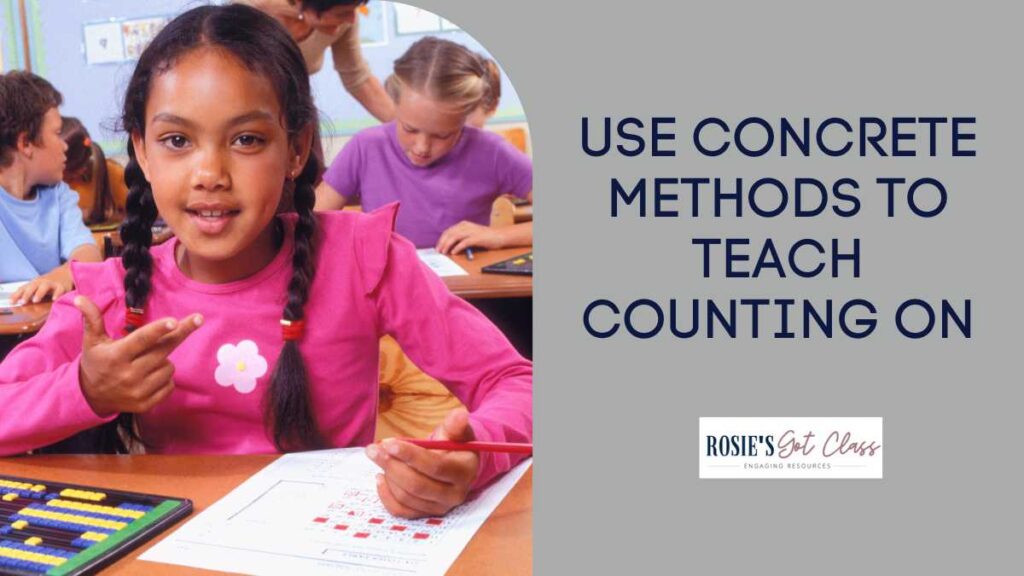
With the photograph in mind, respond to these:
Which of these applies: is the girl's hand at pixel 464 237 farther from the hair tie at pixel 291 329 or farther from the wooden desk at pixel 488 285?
the hair tie at pixel 291 329

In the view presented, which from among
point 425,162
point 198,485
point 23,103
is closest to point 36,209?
point 23,103

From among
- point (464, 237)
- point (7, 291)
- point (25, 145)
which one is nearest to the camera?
point (25, 145)

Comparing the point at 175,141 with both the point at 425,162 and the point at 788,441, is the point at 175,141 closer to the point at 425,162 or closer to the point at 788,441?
the point at 788,441

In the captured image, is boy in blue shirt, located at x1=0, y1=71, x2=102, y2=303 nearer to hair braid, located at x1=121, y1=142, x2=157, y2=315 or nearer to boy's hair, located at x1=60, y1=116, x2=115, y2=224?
boy's hair, located at x1=60, y1=116, x2=115, y2=224

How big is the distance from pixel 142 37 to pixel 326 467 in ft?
1.76

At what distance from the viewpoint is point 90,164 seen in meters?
1.46

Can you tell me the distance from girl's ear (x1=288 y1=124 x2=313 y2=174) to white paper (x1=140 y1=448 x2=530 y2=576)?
342mm

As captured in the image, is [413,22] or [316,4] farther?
[316,4]

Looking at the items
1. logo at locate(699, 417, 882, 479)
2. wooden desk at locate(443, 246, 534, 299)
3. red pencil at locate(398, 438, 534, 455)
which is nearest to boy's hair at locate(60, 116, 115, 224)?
wooden desk at locate(443, 246, 534, 299)

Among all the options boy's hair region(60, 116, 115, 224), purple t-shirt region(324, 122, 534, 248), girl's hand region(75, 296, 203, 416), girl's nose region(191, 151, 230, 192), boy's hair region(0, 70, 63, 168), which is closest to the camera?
girl's hand region(75, 296, 203, 416)

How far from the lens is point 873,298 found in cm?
77

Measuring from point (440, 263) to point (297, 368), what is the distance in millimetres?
842

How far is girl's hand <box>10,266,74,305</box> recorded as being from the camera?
163 cm

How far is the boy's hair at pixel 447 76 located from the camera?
1.22 m
